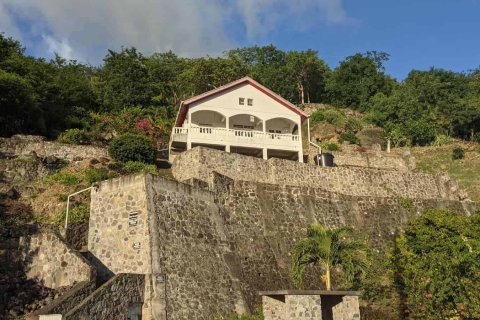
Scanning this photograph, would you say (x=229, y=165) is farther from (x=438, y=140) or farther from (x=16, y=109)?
(x=438, y=140)

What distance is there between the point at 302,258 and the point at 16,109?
26.0m

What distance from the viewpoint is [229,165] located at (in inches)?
1024

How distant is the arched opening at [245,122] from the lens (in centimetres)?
3406

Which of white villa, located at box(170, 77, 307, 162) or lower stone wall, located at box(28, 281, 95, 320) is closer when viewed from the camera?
lower stone wall, located at box(28, 281, 95, 320)

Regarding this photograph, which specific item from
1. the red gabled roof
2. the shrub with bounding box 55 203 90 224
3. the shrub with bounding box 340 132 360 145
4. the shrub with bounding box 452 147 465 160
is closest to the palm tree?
the shrub with bounding box 55 203 90 224

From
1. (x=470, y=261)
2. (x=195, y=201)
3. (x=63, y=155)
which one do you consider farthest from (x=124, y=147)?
(x=470, y=261)

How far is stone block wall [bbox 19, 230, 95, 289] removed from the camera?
51.5 ft

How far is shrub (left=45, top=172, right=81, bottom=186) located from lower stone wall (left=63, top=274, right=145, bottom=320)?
1050 centimetres

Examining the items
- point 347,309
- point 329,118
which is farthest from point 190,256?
point 329,118

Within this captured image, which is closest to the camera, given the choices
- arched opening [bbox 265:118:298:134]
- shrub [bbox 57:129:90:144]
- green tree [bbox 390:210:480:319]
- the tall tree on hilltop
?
green tree [bbox 390:210:480:319]

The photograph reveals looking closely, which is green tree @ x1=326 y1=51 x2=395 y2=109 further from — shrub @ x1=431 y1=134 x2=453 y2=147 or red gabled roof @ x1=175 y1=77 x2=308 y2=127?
red gabled roof @ x1=175 y1=77 x2=308 y2=127

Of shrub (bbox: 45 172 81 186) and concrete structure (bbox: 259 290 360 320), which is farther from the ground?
shrub (bbox: 45 172 81 186)

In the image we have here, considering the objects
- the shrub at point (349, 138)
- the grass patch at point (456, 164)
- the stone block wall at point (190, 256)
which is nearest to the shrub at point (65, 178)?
the stone block wall at point (190, 256)

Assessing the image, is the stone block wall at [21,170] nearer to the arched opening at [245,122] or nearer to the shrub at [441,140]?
the arched opening at [245,122]
